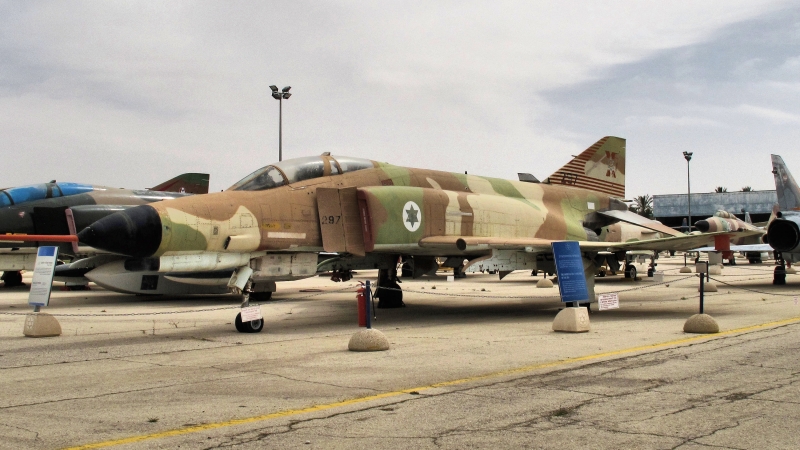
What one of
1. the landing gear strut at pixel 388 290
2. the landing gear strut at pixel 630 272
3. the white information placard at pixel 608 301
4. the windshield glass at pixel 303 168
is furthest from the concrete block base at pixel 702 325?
the landing gear strut at pixel 630 272

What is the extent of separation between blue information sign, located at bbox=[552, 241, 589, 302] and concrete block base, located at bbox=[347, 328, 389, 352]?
3.26 m

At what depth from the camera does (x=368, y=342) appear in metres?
8.79

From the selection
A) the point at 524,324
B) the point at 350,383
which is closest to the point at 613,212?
the point at 524,324

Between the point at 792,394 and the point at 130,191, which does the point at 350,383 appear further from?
the point at 130,191

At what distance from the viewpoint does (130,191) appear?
21.2 m

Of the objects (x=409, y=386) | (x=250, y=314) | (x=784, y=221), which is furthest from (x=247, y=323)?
(x=784, y=221)

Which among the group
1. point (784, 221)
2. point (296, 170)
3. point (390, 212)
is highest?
point (296, 170)

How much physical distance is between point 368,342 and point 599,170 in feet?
34.5

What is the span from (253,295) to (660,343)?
1177 cm

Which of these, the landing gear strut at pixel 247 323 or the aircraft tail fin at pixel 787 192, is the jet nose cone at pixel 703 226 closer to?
the aircraft tail fin at pixel 787 192

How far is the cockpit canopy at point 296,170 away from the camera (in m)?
11.2

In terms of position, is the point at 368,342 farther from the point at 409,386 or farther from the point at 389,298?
the point at 389,298

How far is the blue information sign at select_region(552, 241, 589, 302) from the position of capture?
35.1 ft

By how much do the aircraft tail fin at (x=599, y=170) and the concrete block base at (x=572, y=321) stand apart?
668cm
